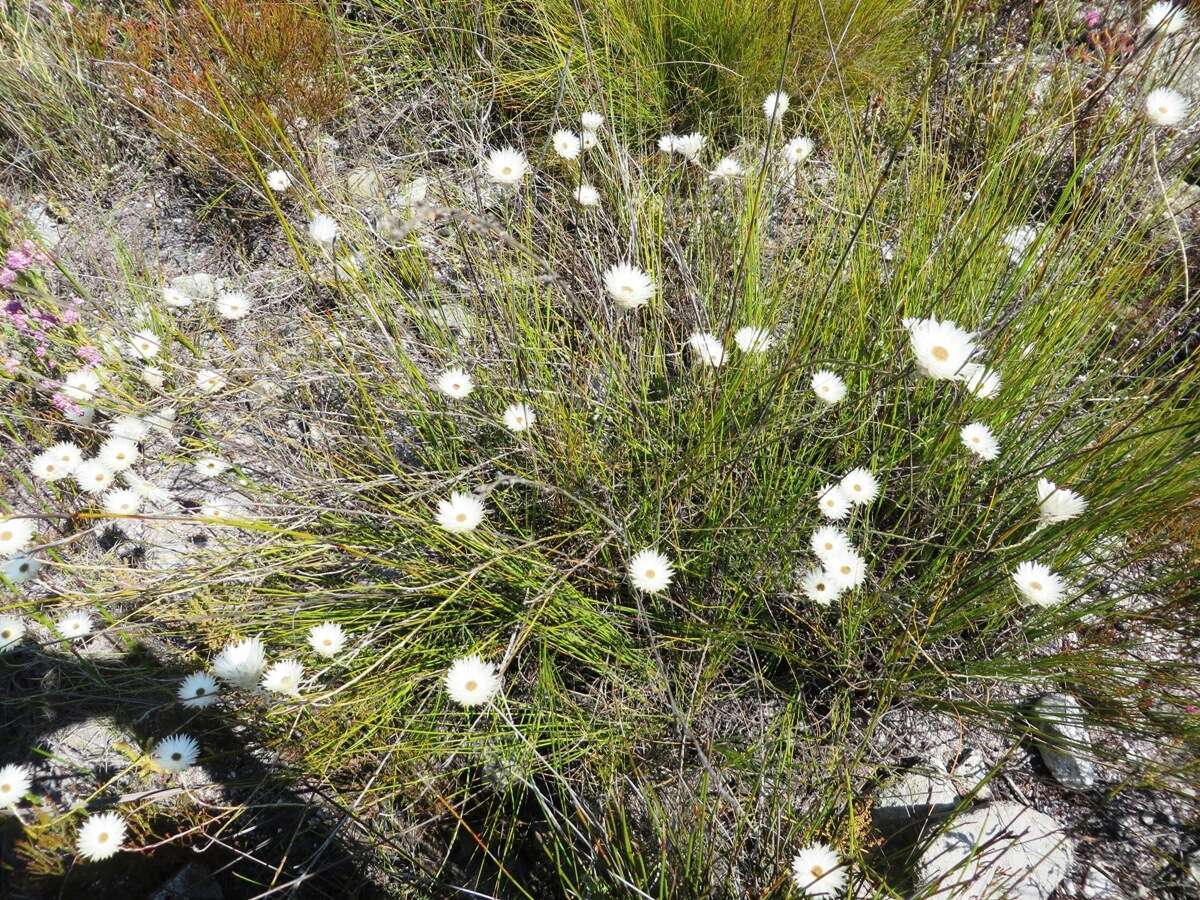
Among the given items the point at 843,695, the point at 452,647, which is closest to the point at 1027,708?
the point at 843,695

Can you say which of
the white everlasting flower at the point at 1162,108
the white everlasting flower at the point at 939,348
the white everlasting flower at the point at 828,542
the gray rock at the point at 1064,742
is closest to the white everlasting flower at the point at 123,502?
the white everlasting flower at the point at 828,542

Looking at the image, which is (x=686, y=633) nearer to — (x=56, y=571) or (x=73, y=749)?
(x=73, y=749)

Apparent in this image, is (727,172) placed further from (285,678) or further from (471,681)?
(285,678)

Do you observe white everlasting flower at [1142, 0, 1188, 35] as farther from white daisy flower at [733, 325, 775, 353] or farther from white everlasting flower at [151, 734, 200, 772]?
white everlasting flower at [151, 734, 200, 772]

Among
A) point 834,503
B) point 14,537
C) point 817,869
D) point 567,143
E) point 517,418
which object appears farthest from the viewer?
point 567,143

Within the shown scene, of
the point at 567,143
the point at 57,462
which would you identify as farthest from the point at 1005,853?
the point at 57,462

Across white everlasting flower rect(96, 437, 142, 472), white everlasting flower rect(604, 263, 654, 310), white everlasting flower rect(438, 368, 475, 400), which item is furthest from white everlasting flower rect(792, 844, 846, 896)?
white everlasting flower rect(96, 437, 142, 472)
